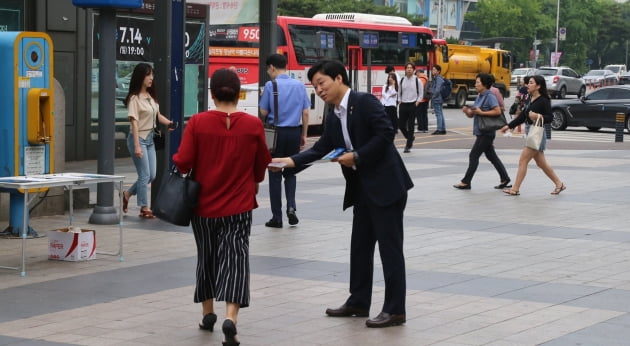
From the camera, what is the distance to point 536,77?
1600cm

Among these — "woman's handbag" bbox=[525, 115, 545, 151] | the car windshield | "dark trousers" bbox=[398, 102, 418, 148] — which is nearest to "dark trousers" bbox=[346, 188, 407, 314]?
"woman's handbag" bbox=[525, 115, 545, 151]

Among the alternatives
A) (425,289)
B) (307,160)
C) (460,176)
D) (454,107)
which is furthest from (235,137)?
(454,107)

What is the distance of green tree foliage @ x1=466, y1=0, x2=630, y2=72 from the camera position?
96.8 m

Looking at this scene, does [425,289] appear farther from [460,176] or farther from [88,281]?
[460,176]

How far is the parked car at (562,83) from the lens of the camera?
62.0 meters

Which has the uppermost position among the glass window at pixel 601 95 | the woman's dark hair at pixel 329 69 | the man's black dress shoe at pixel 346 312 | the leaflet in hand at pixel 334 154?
the woman's dark hair at pixel 329 69

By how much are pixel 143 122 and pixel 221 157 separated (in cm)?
564

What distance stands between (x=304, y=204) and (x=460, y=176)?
4819mm

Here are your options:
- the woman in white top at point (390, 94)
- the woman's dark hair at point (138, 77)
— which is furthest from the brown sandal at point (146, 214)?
the woman in white top at point (390, 94)

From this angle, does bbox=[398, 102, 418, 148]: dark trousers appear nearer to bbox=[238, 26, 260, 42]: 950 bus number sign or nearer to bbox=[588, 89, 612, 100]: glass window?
bbox=[238, 26, 260, 42]: 950 bus number sign

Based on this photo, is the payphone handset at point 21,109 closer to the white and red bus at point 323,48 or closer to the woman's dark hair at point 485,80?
the woman's dark hair at point 485,80

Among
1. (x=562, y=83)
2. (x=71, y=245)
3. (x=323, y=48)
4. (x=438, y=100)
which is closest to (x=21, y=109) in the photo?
(x=71, y=245)

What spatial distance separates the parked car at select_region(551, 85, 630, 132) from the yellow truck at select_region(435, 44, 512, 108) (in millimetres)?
12663

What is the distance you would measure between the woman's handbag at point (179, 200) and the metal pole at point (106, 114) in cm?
512
